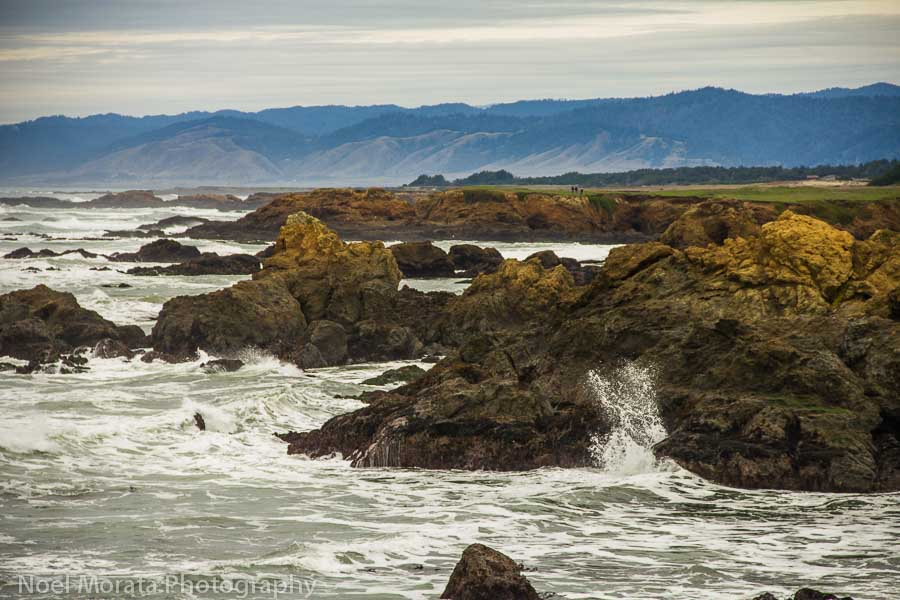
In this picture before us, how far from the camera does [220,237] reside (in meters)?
70.1

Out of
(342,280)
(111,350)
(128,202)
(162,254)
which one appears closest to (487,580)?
(111,350)

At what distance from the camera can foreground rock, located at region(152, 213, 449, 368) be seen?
85.6 feet

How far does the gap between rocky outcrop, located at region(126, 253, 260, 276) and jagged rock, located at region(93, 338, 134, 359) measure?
18742 mm

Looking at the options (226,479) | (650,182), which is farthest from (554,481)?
(650,182)

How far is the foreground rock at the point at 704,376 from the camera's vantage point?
50.4 feet

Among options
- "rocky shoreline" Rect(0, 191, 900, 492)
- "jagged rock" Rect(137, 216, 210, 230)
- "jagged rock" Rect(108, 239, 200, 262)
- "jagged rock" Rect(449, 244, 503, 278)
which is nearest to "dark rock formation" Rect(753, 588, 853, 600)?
"rocky shoreline" Rect(0, 191, 900, 492)

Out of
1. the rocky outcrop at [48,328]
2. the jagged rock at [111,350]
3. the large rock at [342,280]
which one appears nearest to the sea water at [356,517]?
the jagged rock at [111,350]

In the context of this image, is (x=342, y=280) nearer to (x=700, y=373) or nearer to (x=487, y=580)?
(x=700, y=373)

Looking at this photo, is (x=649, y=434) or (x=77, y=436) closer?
(x=649, y=434)

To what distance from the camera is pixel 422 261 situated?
44688 mm

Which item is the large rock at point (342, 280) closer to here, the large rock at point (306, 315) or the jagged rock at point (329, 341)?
the large rock at point (306, 315)

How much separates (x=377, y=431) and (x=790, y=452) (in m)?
5.51

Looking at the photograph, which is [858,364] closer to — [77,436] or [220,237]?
[77,436]

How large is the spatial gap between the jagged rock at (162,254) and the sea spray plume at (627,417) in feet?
125
